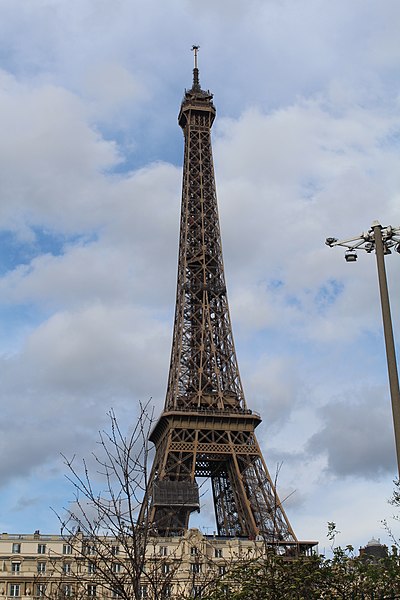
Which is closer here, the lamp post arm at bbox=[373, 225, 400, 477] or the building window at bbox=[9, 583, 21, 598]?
the lamp post arm at bbox=[373, 225, 400, 477]

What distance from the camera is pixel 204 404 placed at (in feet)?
310

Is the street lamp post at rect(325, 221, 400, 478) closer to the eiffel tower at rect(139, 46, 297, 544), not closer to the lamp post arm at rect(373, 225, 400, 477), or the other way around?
the lamp post arm at rect(373, 225, 400, 477)

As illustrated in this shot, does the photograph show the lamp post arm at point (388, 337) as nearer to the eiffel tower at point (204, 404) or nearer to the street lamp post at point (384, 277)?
the street lamp post at point (384, 277)

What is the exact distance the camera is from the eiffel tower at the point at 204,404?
85.8m

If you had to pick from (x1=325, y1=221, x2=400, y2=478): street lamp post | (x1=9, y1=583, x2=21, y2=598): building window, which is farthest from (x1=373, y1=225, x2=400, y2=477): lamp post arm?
(x1=9, y1=583, x2=21, y2=598): building window

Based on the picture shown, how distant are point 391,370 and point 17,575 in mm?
58363

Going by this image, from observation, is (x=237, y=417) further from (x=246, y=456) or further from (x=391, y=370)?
(x=391, y=370)

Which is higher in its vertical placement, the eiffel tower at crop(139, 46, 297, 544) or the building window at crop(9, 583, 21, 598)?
the eiffel tower at crop(139, 46, 297, 544)

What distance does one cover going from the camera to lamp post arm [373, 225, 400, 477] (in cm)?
1875

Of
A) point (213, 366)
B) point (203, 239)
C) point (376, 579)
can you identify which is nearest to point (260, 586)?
point (376, 579)

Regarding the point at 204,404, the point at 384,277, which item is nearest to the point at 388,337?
the point at 384,277

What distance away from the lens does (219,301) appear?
103625mm

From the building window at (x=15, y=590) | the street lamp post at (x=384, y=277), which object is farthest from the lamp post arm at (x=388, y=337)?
the building window at (x=15, y=590)

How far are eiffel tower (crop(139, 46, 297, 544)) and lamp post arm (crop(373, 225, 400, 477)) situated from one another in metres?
59.5
